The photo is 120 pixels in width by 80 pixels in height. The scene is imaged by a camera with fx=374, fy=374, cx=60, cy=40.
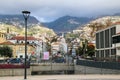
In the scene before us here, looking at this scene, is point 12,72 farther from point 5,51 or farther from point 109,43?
point 5,51

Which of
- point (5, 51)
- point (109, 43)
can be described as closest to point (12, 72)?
point (109, 43)

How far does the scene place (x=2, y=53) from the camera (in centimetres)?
14188

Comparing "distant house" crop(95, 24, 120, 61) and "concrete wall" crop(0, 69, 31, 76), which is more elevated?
"distant house" crop(95, 24, 120, 61)

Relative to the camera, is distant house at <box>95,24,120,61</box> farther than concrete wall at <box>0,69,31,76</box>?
Yes

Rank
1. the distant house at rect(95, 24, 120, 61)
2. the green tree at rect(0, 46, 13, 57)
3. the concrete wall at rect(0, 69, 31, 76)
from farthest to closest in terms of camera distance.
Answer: the green tree at rect(0, 46, 13, 57), the distant house at rect(95, 24, 120, 61), the concrete wall at rect(0, 69, 31, 76)

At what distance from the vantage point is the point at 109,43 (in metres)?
134

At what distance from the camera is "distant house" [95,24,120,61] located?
12139 centimetres

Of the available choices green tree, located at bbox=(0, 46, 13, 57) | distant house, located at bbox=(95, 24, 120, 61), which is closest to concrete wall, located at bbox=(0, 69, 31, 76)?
distant house, located at bbox=(95, 24, 120, 61)

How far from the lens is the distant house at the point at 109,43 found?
12139 centimetres

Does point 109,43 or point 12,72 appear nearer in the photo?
point 12,72

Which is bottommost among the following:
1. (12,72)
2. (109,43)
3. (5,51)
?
(12,72)

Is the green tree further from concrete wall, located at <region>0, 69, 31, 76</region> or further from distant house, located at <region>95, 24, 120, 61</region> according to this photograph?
concrete wall, located at <region>0, 69, 31, 76</region>

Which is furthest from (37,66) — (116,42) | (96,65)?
(116,42)

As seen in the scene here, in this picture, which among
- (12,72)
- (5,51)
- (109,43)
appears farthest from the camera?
(5,51)
